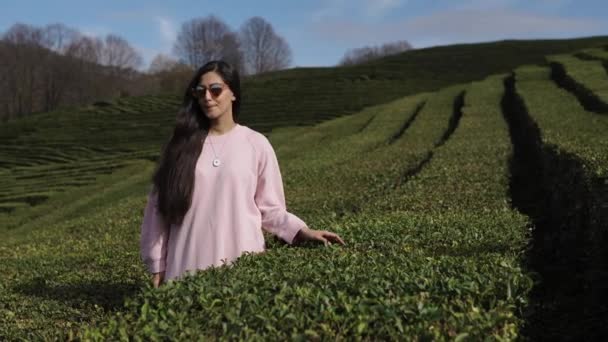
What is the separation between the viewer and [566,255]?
8.48 m

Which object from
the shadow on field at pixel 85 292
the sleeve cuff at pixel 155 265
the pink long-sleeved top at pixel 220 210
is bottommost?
the shadow on field at pixel 85 292

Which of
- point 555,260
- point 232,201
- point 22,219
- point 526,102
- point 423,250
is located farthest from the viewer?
point 526,102

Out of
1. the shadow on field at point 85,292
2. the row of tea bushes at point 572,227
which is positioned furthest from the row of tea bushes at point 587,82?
the shadow on field at point 85,292

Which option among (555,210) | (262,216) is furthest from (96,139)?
(262,216)

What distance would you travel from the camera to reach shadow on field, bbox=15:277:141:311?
7363 millimetres

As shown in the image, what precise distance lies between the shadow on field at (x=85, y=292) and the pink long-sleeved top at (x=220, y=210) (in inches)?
101

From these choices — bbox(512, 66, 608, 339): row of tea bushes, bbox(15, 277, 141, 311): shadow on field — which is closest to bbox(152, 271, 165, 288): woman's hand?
bbox(15, 277, 141, 311): shadow on field

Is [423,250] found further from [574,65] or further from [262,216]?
[574,65]

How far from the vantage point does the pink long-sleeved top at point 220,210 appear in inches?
184

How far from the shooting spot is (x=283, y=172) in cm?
1933

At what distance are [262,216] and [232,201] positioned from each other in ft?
1.14

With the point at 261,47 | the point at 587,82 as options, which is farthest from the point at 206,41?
the point at 587,82

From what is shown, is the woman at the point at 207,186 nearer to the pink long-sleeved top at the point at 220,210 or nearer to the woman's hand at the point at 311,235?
the pink long-sleeved top at the point at 220,210

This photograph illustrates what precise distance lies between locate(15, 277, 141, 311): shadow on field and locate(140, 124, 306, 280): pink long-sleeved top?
2.56 meters
